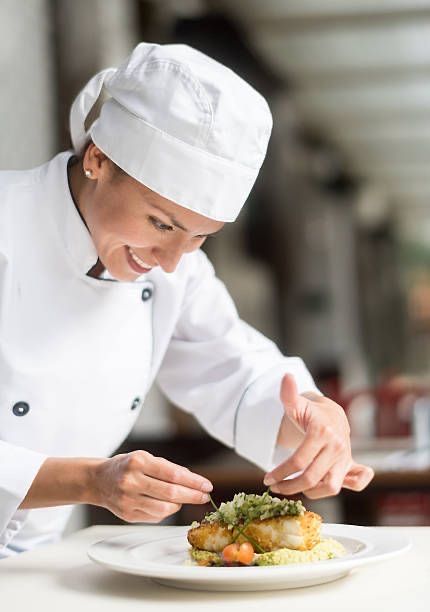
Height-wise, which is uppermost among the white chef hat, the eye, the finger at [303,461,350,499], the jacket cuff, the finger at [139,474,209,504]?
the white chef hat

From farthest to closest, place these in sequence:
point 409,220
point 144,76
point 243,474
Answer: point 409,220
point 243,474
point 144,76

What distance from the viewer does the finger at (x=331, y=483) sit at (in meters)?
1.50

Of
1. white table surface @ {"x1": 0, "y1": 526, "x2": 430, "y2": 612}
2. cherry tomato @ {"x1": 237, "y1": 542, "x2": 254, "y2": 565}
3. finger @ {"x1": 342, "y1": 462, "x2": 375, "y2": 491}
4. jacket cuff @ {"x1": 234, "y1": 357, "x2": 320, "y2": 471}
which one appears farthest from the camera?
jacket cuff @ {"x1": 234, "y1": 357, "x2": 320, "y2": 471}

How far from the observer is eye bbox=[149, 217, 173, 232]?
1.64 meters

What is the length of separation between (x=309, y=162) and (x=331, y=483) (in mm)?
11184

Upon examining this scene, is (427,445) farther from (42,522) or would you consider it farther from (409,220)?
(409,220)

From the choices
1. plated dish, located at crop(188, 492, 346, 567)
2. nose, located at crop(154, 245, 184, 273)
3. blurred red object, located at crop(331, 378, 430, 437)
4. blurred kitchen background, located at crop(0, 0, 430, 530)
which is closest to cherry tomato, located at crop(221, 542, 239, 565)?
plated dish, located at crop(188, 492, 346, 567)

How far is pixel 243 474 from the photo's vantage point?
340 cm

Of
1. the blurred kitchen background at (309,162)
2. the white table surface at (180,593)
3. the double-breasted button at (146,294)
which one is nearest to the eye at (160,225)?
the double-breasted button at (146,294)

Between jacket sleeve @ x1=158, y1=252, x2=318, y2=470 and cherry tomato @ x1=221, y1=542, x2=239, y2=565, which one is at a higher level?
cherry tomato @ x1=221, y1=542, x2=239, y2=565

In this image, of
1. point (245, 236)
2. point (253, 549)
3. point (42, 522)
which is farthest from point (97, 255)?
point (245, 236)

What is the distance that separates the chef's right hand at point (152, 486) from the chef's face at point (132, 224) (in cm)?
42

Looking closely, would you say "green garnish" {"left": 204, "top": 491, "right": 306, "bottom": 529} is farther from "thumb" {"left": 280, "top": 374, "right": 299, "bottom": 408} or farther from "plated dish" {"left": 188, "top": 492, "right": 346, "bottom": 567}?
"thumb" {"left": 280, "top": 374, "right": 299, "bottom": 408}

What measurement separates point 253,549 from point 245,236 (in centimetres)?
834
